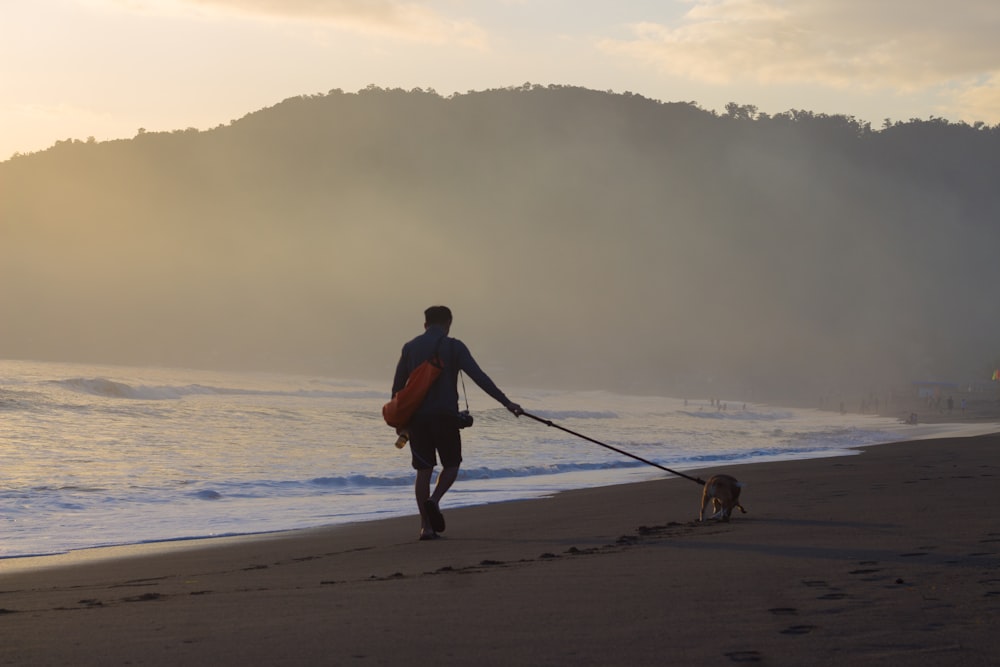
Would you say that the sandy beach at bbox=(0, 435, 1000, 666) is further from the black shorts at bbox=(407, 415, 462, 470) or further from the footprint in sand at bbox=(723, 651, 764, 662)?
the black shorts at bbox=(407, 415, 462, 470)

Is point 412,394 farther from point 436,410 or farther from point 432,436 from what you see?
point 432,436

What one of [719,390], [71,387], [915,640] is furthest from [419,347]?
[719,390]

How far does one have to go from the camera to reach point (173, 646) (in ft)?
13.0

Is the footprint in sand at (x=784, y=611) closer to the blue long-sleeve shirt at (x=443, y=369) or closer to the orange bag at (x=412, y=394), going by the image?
the blue long-sleeve shirt at (x=443, y=369)

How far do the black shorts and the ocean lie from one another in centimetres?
257

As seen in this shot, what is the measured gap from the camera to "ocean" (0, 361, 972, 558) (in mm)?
10445

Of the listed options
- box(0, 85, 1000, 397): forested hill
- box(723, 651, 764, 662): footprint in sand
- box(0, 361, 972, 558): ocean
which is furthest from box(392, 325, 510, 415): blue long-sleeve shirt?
box(0, 85, 1000, 397): forested hill

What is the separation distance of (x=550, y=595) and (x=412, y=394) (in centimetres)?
302

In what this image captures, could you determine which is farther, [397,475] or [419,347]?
[397,475]

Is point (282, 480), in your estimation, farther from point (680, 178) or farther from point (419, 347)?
point (680, 178)

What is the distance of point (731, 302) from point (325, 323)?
176ft

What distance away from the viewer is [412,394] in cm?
761

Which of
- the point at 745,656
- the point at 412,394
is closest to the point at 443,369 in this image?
the point at 412,394

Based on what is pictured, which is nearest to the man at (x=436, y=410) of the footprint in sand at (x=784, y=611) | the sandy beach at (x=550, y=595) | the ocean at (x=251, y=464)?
the sandy beach at (x=550, y=595)
